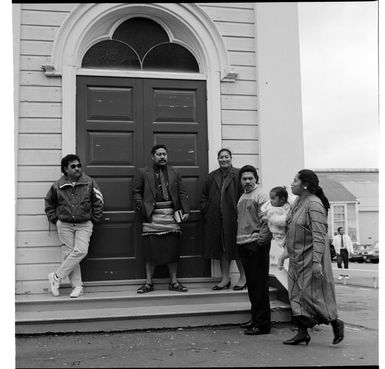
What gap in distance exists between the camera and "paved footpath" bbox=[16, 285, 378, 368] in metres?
4.74

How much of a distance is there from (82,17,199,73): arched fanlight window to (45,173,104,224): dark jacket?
1.62 meters

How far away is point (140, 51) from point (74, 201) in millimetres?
2199

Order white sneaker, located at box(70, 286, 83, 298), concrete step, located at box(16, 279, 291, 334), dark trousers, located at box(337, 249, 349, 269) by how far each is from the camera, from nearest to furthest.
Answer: concrete step, located at box(16, 279, 291, 334)
white sneaker, located at box(70, 286, 83, 298)
dark trousers, located at box(337, 249, 349, 269)

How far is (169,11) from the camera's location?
274 inches

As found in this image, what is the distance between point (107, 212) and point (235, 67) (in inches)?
96.7

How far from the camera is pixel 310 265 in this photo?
5223 millimetres

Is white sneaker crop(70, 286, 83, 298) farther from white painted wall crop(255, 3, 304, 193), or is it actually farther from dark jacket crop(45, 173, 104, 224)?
white painted wall crop(255, 3, 304, 193)

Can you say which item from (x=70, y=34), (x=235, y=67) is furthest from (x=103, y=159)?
(x=235, y=67)

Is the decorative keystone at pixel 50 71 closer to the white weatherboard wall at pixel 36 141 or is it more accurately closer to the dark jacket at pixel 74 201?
the white weatherboard wall at pixel 36 141

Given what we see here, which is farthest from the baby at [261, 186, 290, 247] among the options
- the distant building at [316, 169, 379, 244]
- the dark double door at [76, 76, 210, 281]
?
the distant building at [316, 169, 379, 244]

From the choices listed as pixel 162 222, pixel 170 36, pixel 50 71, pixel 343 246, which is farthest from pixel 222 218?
pixel 343 246

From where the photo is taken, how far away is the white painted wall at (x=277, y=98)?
6.93 metres

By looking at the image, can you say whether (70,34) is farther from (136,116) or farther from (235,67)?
(235,67)

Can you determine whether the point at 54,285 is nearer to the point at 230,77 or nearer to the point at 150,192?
the point at 150,192
